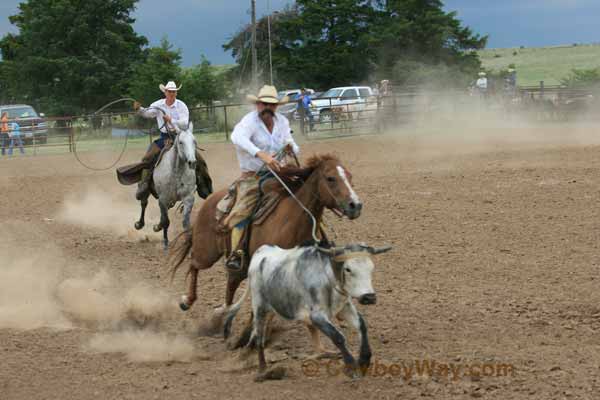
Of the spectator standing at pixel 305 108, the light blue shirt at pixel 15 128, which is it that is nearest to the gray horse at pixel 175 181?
the spectator standing at pixel 305 108

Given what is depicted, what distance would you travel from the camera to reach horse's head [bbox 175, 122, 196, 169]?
10.5m

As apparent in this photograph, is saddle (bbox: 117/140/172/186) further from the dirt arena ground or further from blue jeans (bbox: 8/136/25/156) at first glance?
blue jeans (bbox: 8/136/25/156)

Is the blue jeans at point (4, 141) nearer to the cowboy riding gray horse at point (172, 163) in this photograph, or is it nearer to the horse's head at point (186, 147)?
the cowboy riding gray horse at point (172, 163)

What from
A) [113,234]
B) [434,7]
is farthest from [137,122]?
[434,7]

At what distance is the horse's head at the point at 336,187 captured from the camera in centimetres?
560

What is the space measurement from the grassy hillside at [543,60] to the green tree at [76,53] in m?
26.4

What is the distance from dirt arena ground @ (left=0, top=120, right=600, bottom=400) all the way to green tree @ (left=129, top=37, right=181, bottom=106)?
888 inches

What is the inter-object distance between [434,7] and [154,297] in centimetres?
3957

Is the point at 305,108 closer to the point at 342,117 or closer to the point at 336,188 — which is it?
the point at 342,117

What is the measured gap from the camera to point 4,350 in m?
6.47

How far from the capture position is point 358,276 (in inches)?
201

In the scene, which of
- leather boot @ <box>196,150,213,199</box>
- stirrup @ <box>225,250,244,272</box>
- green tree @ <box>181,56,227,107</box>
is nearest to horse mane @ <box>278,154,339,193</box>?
stirrup @ <box>225,250,244,272</box>

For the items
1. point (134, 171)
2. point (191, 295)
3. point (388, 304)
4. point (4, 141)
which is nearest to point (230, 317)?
point (191, 295)

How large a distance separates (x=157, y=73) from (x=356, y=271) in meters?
33.8
